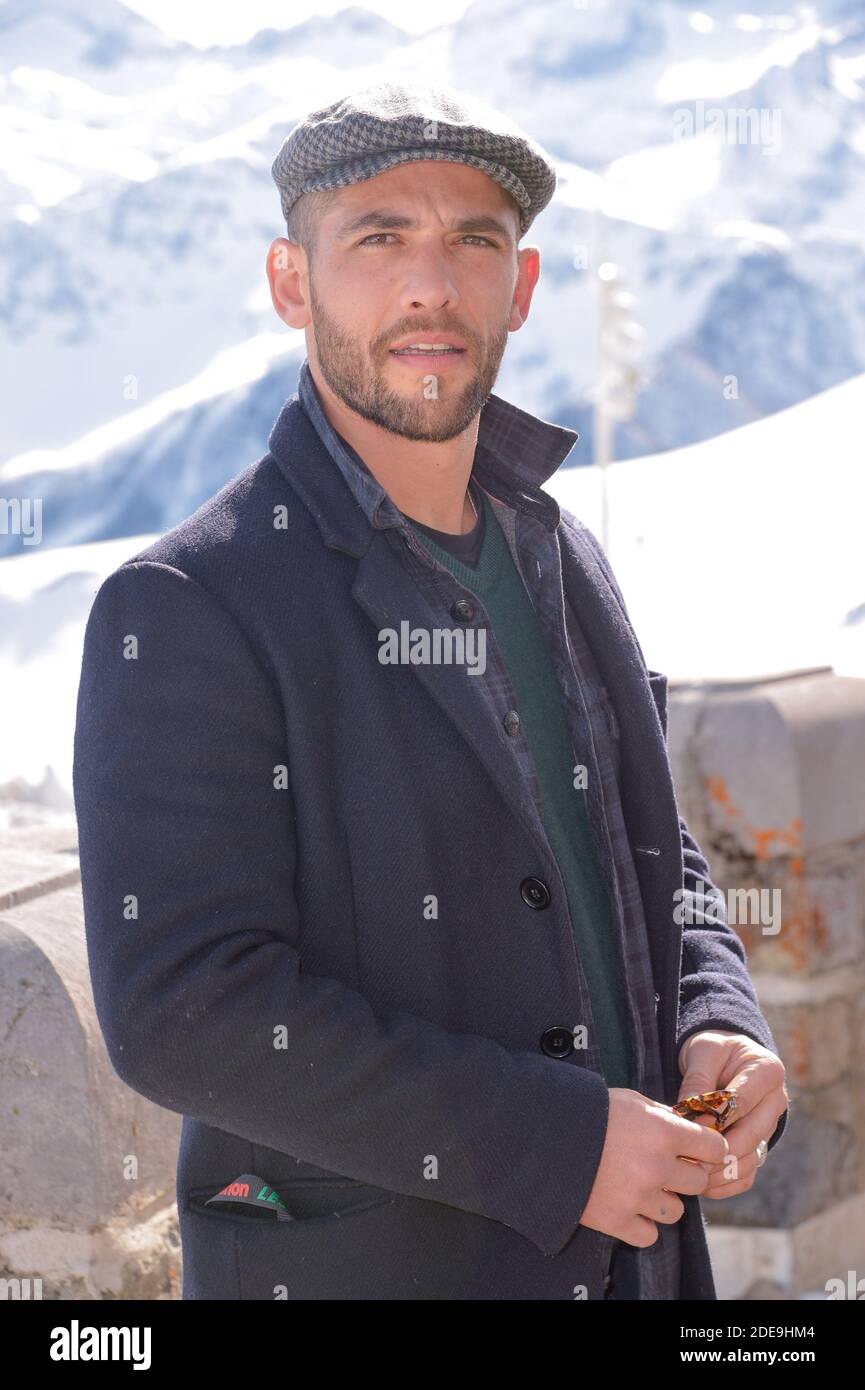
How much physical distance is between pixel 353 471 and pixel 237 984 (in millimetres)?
565

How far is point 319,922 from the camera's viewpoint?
52.4 inches

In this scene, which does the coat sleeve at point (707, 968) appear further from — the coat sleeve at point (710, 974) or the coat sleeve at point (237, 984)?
the coat sleeve at point (237, 984)

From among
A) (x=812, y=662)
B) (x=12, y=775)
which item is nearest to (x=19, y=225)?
(x=12, y=775)

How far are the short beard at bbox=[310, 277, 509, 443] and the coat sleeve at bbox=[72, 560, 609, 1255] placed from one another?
336 millimetres

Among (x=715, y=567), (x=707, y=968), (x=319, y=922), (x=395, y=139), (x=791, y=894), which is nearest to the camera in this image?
(x=319, y=922)

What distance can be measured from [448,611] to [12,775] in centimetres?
961

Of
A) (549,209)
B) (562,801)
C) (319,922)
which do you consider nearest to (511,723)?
(562,801)

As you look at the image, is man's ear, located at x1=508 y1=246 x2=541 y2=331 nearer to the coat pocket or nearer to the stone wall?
the coat pocket

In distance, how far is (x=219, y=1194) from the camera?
4.50 feet

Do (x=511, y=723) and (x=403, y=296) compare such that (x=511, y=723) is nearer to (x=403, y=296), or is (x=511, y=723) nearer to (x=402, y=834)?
(x=402, y=834)

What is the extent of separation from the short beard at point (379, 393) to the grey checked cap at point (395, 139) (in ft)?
0.41

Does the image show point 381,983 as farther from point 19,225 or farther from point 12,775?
point 19,225

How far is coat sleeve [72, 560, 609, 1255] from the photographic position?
3.98 feet

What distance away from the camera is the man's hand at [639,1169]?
128 cm
